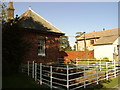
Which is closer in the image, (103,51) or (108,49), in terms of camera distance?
(108,49)

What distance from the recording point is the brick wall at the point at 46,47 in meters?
15.1

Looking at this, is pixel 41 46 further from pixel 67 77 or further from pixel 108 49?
pixel 108 49

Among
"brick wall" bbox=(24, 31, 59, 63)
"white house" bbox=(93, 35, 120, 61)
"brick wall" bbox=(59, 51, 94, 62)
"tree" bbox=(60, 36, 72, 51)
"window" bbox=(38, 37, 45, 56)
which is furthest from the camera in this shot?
"tree" bbox=(60, 36, 72, 51)

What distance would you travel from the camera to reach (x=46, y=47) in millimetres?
16531

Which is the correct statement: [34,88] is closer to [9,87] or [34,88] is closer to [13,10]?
[9,87]

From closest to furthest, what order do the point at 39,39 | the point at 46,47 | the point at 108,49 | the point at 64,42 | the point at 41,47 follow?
1. the point at 39,39
2. the point at 41,47
3. the point at 46,47
4. the point at 108,49
5. the point at 64,42

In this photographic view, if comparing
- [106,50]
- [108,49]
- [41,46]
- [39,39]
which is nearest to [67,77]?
[41,46]

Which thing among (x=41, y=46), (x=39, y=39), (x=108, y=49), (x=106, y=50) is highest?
(x=39, y=39)

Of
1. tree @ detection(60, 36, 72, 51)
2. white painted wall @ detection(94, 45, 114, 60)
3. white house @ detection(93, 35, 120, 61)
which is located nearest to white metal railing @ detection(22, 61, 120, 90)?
white house @ detection(93, 35, 120, 61)

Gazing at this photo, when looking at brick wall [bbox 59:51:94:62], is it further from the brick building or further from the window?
the window

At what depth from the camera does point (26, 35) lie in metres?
15.0

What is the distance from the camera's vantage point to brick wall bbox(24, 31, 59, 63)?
15.1 metres

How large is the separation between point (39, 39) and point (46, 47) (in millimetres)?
1338

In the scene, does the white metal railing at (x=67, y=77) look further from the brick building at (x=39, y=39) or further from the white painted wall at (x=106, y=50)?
the white painted wall at (x=106, y=50)
